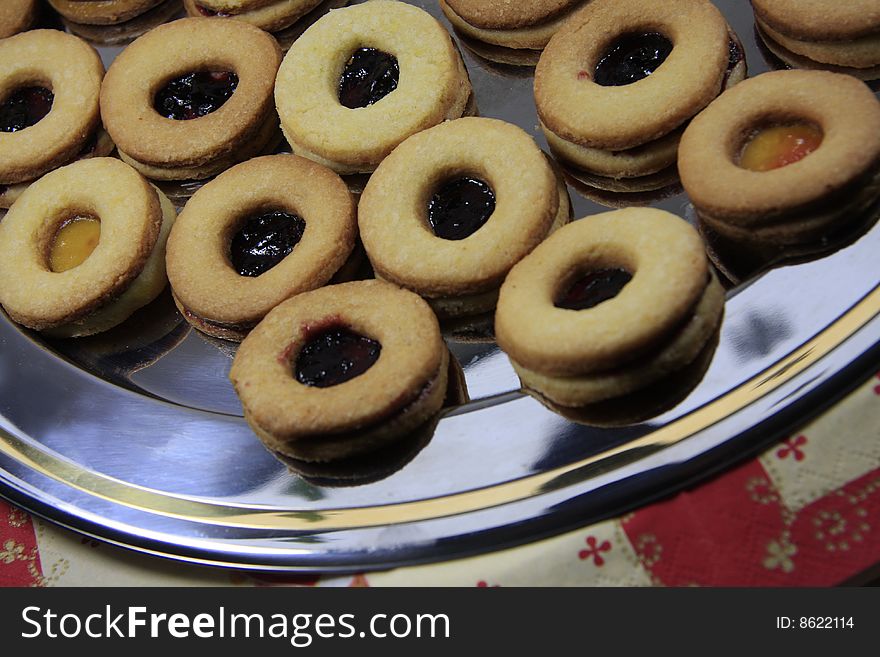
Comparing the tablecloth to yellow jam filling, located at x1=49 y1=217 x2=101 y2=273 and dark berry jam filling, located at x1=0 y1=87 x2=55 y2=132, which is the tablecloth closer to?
yellow jam filling, located at x1=49 y1=217 x2=101 y2=273

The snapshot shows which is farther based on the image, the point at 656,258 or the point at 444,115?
the point at 444,115

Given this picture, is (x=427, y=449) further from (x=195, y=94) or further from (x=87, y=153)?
(x=87, y=153)

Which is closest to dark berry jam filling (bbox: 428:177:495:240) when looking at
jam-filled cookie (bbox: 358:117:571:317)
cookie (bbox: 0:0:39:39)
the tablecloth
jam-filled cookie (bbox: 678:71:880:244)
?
jam-filled cookie (bbox: 358:117:571:317)

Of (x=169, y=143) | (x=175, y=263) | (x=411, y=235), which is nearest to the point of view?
(x=411, y=235)

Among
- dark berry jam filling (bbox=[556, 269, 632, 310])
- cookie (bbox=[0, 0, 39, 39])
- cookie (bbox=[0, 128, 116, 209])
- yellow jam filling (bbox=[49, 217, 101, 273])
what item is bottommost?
dark berry jam filling (bbox=[556, 269, 632, 310])

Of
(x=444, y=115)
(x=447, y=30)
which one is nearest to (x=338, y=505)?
(x=444, y=115)

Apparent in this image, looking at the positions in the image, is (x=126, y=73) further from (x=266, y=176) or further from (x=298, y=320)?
(x=298, y=320)

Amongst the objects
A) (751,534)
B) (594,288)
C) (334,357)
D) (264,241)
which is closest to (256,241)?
(264,241)
